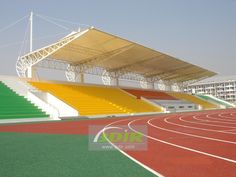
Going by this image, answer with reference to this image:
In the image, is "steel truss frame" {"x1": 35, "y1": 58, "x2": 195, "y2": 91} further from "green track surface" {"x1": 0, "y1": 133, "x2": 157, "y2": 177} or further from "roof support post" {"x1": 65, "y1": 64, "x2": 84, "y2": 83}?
"green track surface" {"x1": 0, "y1": 133, "x2": 157, "y2": 177}

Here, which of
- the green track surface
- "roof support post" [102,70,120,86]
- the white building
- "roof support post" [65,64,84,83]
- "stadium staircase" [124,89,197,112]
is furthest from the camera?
the white building

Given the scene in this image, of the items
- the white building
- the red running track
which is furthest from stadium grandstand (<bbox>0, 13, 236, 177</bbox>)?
the white building

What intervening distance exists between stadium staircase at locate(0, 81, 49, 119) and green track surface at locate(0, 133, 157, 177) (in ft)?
39.5

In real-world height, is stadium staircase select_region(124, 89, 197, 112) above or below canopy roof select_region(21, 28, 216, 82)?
below

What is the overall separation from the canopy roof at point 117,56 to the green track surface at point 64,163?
57.0 feet

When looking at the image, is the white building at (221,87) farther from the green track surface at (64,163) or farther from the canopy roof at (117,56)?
the green track surface at (64,163)

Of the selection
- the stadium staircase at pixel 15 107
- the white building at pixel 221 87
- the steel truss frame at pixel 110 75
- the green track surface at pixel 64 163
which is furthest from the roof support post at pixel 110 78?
the white building at pixel 221 87

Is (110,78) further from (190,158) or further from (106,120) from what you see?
(190,158)

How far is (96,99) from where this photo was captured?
95.7 feet

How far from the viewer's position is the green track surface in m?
4.48

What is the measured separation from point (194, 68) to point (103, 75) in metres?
16.0

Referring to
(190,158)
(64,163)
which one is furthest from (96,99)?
(64,163)

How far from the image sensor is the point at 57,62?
106ft

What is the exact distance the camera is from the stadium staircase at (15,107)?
18453 mm
